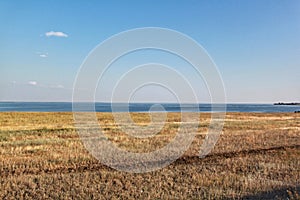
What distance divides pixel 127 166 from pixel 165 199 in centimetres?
411

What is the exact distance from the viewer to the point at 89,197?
826 centimetres

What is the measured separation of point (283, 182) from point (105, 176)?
19.9 feet

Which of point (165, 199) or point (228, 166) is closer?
point (165, 199)

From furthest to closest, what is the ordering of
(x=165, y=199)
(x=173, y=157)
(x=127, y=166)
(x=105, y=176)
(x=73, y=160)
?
(x=173, y=157) → (x=73, y=160) → (x=127, y=166) → (x=105, y=176) → (x=165, y=199)

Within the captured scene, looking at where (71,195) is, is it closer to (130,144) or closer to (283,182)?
(283,182)

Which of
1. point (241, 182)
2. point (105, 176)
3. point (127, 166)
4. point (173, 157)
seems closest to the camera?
point (241, 182)

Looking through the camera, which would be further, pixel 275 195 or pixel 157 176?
pixel 157 176

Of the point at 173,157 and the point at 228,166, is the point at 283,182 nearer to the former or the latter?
the point at 228,166

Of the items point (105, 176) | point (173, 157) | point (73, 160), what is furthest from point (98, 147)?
point (105, 176)

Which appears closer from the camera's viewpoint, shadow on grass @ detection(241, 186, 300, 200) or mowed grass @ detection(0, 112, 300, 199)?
shadow on grass @ detection(241, 186, 300, 200)

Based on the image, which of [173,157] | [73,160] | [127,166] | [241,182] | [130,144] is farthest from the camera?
[130,144]

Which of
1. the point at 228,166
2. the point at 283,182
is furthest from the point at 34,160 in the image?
the point at 283,182

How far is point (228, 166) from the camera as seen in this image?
39.9ft

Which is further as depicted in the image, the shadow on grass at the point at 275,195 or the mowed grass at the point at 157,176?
the mowed grass at the point at 157,176
